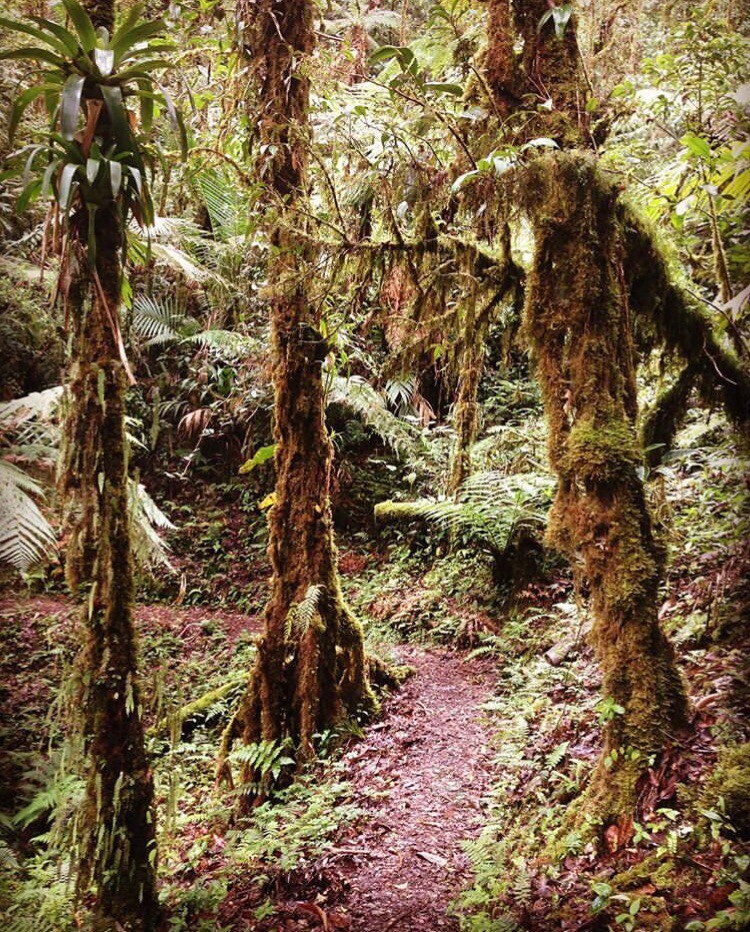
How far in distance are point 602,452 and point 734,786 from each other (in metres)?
1.43

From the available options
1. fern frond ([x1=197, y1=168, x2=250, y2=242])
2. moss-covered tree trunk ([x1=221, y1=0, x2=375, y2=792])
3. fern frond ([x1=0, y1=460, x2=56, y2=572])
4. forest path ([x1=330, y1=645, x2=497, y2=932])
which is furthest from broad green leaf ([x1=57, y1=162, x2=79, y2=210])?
fern frond ([x1=197, y1=168, x2=250, y2=242])

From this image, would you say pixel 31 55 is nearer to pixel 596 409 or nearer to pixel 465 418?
pixel 596 409

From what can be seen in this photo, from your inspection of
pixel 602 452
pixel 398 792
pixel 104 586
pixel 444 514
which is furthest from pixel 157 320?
pixel 602 452

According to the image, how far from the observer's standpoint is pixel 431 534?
27.1ft

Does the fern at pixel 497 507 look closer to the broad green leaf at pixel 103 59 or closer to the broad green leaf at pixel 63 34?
the broad green leaf at pixel 103 59

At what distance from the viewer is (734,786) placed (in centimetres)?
230

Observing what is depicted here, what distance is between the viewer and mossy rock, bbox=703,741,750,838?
A: 2.23m

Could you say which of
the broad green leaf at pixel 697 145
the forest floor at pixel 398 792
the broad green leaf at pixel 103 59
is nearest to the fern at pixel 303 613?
the forest floor at pixel 398 792

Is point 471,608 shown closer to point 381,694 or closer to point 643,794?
point 381,694

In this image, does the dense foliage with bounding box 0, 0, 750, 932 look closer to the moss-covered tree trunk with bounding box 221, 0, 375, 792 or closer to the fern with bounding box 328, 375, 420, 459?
the moss-covered tree trunk with bounding box 221, 0, 375, 792

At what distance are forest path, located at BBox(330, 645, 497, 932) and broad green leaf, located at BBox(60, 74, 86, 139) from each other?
3852 millimetres

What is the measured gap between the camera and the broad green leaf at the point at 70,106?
244 centimetres

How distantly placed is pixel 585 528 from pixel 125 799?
2.49m

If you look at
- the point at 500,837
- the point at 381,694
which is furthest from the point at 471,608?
the point at 500,837
